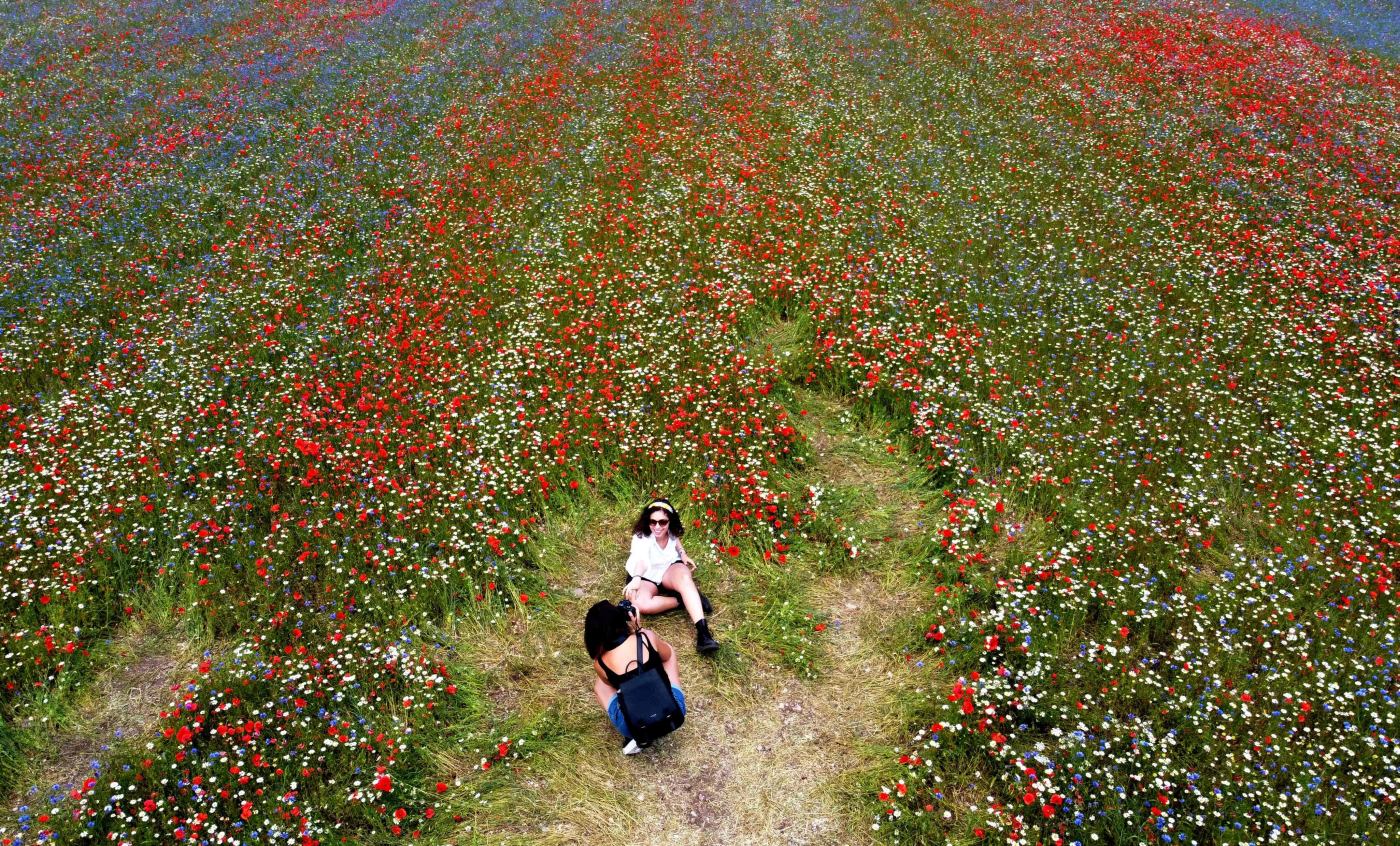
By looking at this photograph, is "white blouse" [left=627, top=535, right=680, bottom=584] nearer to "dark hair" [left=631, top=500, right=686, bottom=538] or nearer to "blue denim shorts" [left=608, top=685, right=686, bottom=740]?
"dark hair" [left=631, top=500, right=686, bottom=538]

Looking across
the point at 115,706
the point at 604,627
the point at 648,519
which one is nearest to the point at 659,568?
the point at 648,519

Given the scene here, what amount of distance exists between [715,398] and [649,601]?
329cm

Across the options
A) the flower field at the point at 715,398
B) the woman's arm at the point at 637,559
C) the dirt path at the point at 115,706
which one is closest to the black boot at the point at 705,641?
the woman's arm at the point at 637,559

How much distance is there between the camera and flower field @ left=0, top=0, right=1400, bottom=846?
20.6 feet

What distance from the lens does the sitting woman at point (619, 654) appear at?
646 centimetres

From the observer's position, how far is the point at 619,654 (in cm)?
654

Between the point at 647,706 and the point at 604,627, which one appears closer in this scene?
the point at 647,706

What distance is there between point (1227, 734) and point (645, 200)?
489 inches

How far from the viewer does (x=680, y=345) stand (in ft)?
36.8

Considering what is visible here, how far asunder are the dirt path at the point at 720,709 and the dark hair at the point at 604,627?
27.7 inches

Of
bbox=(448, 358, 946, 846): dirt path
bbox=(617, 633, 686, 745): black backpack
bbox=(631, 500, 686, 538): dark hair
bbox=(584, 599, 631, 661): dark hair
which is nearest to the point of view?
bbox=(448, 358, 946, 846): dirt path

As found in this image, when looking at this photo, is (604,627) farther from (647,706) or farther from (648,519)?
(648,519)

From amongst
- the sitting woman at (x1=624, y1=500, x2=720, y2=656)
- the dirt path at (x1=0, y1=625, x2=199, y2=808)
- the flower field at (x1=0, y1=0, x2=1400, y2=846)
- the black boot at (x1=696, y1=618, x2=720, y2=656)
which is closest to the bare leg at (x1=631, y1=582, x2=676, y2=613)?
the sitting woman at (x1=624, y1=500, x2=720, y2=656)

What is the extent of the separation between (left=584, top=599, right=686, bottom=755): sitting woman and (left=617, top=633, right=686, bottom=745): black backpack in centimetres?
6
